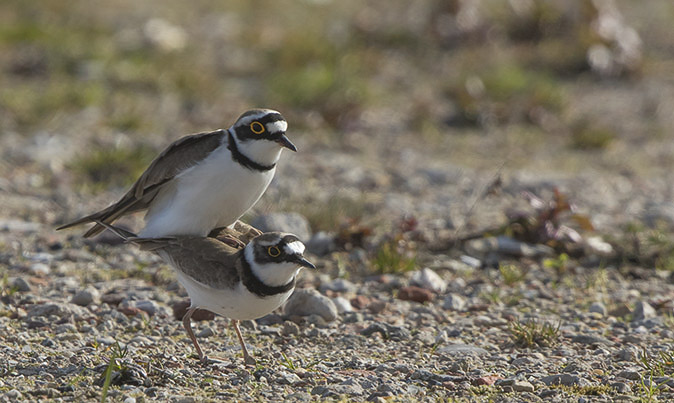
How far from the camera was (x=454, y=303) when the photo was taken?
19.6 feet

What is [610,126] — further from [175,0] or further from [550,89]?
[175,0]

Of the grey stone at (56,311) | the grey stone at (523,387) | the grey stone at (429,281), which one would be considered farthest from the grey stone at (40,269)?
the grey stone at (523,387)

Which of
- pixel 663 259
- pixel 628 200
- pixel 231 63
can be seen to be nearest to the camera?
pixel 663 259

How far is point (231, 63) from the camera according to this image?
1222 centimetres

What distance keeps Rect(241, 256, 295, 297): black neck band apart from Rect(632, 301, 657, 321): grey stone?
2360 millimetres

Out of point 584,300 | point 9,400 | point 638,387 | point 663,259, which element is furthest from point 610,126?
point 9,400

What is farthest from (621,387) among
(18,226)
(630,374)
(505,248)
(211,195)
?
(18,226)

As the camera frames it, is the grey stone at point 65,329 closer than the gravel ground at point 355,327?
No

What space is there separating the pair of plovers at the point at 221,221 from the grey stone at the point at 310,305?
0.53 m

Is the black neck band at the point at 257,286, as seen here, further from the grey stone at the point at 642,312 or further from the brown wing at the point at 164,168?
the grey stone at the point at 642,312

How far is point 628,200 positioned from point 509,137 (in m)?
2.06

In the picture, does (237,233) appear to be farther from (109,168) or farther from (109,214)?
(109,168)

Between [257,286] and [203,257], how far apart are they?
1.25 feet

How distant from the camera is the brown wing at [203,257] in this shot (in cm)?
468
